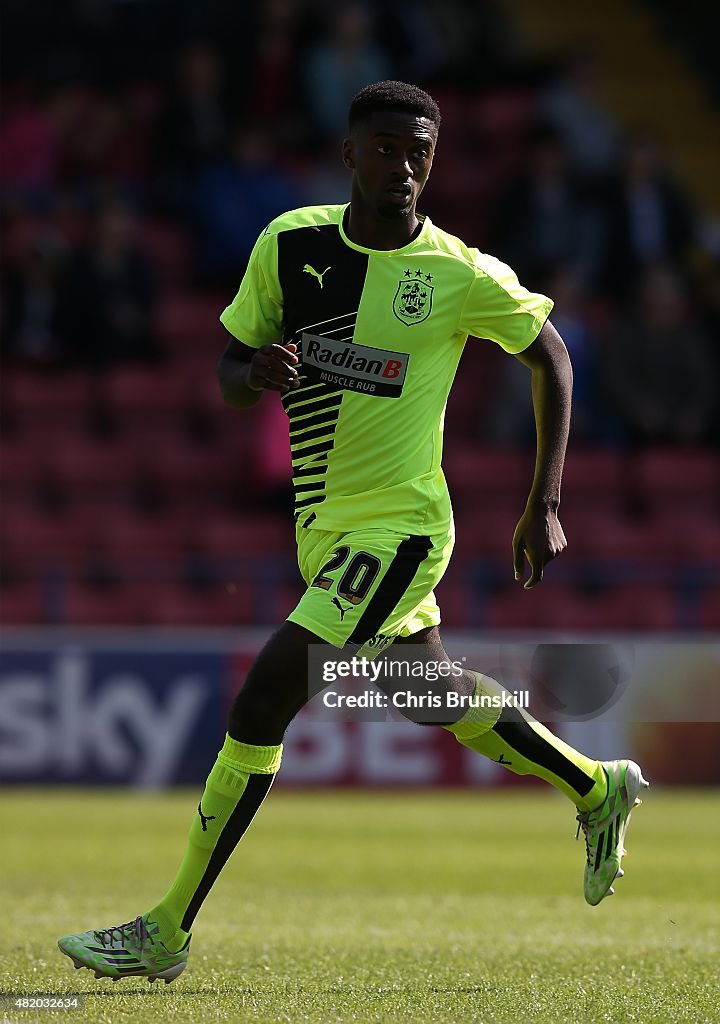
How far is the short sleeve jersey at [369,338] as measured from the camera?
502 centimetres

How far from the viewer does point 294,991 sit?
478cm

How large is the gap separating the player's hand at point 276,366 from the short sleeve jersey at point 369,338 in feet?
1.04

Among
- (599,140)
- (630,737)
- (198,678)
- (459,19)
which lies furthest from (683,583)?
(459,19)

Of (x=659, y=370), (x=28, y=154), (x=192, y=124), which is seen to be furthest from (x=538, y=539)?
(x=28, y=154)

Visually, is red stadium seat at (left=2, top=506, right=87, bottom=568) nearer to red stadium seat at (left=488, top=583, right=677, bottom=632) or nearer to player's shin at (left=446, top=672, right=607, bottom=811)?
red stadium seat at (left=488, top=583, right=677, bottom=632)

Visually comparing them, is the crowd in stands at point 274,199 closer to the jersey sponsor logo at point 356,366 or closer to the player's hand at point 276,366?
the jersey sponsor logo at point 356,366

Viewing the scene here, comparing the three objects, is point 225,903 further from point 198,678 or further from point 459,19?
point 459,19

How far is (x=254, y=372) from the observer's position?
4.76m

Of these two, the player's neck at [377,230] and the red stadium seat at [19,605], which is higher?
the player's neck at [377,230]

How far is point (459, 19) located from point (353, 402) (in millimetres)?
13818

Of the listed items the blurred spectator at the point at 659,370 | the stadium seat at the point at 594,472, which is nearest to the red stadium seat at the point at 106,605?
the stadium seat at the point at 594,472

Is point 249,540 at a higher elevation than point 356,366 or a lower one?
lower

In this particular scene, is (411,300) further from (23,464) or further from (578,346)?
(23,464)

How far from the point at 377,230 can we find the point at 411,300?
23cm
